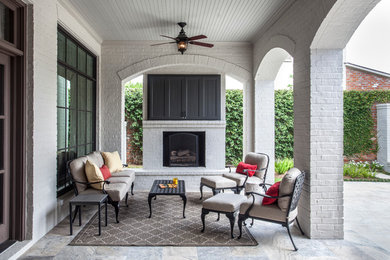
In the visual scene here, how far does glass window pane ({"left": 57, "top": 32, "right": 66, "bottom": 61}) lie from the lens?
166 inches

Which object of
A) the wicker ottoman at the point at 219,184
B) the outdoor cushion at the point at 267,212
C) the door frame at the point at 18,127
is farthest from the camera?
the wicker ottoman at the point at 219,184

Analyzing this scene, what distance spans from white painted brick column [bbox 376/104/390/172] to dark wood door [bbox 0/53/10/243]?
881 centimetres

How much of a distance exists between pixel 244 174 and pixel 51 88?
3.70 m

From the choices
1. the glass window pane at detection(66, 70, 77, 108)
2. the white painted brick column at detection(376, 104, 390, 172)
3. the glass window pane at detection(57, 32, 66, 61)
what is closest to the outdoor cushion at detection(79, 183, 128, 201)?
the glass window pane at detection(66, 70, 77, 108)

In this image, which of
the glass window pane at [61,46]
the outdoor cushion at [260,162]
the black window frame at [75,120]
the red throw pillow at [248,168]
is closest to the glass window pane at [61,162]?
the black window frame at [75,120]

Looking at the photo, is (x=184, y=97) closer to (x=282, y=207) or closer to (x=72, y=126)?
(x=72, y=126)

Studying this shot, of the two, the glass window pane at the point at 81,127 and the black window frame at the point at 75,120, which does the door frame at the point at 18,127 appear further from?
the glass window pane at the point at 81,127

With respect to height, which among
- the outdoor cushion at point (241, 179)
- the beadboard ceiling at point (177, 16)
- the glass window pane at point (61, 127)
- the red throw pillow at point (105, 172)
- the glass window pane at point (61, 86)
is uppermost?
the beadboard ceiling at point (177, 16)

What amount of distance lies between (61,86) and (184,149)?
3292 mm

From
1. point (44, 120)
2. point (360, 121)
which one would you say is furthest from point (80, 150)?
point (360, 121)

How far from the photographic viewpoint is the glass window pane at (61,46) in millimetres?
4227

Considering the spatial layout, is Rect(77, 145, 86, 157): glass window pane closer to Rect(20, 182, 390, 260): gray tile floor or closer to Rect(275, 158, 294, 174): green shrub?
Rect(20, 182, 390, 260): gray tile floor

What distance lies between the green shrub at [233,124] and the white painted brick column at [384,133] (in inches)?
157

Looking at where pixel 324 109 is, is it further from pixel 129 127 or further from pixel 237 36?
pixel 129 127
